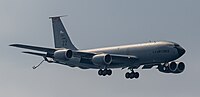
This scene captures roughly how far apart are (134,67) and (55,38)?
23.6 m

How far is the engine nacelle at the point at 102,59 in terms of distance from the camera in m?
104

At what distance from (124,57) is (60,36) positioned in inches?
883

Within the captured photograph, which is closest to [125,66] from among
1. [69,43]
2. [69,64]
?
[69,64]

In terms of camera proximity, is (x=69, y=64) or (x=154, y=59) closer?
(x=154, y=59)

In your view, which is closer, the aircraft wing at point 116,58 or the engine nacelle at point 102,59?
the engine nacelle at point 102,59

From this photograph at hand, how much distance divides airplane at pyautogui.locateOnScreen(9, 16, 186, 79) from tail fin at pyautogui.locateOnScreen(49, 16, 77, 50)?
424 inches

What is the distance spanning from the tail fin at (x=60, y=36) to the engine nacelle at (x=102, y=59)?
16.6 m

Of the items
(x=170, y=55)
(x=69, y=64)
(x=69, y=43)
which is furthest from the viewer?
(x=69, y=43)

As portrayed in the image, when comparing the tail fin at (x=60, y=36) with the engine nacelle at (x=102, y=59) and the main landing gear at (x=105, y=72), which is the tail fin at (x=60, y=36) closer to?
the main landing gear at (x=105, y=72)

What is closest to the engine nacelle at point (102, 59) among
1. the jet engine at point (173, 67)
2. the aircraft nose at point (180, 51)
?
the jet engine at point (173, 67)

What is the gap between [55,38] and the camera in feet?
408

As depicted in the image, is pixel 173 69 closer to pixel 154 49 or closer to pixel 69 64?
pixel 154 49

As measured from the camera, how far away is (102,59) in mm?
103688

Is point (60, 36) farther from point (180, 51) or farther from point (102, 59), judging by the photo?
point (180, 51)
